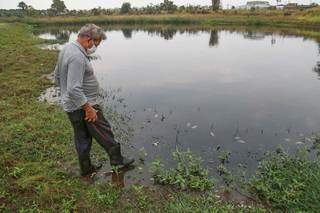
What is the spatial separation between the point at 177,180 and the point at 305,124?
580cm

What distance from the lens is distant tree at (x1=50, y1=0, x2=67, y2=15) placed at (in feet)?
362

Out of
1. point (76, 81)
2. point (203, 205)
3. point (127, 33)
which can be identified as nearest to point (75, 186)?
point (76, 81)

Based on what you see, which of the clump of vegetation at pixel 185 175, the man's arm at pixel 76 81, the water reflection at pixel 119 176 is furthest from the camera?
the water reflection at pixel 119 176

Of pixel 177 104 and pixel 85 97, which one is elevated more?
pixel 85 97

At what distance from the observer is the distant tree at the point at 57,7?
11021 centimetres

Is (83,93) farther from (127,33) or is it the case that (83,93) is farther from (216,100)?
(127,33)

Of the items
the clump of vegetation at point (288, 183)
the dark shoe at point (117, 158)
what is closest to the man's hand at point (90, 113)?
the dark shoe at point (117, 158)

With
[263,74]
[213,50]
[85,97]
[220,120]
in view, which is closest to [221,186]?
[85,97]

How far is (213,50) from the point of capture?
92.9 ft

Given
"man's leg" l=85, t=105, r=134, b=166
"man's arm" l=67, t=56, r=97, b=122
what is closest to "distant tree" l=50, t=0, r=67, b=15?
"man's leg" l=85, t=105, r=134, b=166

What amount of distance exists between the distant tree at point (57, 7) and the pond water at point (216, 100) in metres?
93.4

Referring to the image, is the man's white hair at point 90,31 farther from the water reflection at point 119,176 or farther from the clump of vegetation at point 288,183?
the clump of vegetation at point 288,183

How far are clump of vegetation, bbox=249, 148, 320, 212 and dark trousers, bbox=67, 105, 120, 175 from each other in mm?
2978

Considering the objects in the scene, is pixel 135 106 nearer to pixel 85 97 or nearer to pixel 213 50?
pixel 85 97
